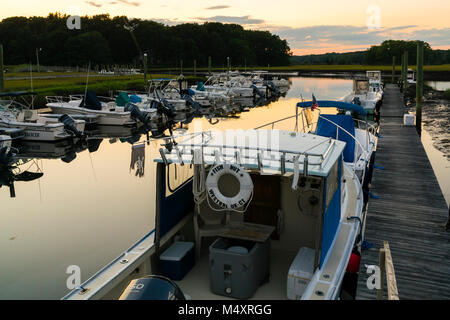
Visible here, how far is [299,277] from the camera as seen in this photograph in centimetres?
616

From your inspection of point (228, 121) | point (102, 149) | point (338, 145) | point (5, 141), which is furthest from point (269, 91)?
point (338, 145)

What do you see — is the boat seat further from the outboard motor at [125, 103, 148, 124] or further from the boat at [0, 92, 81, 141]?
the outboard motor at [125, 103, 148, 124]

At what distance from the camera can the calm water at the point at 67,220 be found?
9.23 metres

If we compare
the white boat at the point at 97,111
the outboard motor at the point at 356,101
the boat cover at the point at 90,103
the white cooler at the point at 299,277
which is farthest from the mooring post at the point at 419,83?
the white cooler at the point at 299,277

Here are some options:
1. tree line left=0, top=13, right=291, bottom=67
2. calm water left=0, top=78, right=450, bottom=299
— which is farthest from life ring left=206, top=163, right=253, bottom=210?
tree line left=0, top=13, right=291, bottom=67

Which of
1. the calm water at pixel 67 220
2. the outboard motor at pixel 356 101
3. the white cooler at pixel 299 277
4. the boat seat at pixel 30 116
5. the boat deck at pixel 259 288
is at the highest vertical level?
the outboard motor at pixel 356 101

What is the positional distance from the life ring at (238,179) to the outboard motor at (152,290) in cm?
159

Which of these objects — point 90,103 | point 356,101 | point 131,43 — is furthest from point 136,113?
point 131,43

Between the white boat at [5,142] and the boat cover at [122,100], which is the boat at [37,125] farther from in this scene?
the boat cover at [122,100]

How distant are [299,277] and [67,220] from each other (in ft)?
27.3

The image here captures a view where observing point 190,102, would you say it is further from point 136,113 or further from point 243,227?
point 243,227
